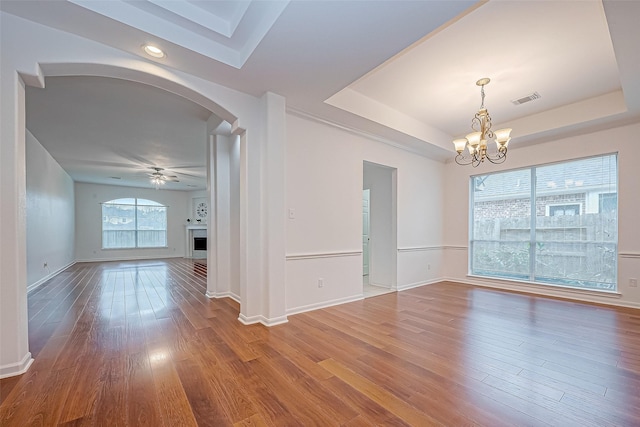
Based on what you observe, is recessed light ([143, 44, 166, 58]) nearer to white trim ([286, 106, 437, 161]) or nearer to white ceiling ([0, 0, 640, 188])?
white ceiling ([0, 0, 640, 188])

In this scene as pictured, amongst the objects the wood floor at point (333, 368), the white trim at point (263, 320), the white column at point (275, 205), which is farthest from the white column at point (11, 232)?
the white column at point (275, 205)

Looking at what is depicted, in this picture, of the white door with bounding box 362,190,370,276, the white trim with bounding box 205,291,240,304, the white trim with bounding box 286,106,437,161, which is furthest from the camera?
the white door with bounding box 362,190,370,276

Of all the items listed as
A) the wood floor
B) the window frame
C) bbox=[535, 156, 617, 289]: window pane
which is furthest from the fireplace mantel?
bbox=[535, 156, 617, 289]: window pane

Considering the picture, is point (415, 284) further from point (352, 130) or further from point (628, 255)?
point (352, 130)

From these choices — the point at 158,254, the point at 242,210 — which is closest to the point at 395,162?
the point at 242,210

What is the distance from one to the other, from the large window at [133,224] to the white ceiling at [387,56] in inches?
250

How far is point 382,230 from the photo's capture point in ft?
17.5

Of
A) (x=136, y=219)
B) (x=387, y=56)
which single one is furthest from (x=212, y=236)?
(x=136, y=219)

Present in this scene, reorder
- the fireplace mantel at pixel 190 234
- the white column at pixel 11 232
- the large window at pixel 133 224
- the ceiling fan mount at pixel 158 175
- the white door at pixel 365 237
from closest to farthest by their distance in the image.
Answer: the white column at pixel 11 232 → the white door at pixel 365 237 → the ceiling fan mount at pixel 158 175 → the large window at pixel 133 224 → the fireplace mantel at pixel 190 234

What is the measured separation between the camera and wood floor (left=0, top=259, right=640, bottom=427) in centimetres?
159

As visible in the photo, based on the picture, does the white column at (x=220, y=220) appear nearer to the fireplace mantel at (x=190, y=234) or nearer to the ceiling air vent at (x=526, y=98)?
the ceiling air vent at (x=526, y=98)

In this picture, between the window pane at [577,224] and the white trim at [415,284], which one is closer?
the window pane at [577,224]

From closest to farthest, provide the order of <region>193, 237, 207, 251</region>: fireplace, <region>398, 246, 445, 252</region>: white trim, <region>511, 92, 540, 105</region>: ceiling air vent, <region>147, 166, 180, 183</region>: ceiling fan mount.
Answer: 1. <region>511, 92, 540, 105</region>: ceiling air vent
2. <region>398, 246, 445, 252</region>: white trim
3. <region>147, 166, 180, 183</region>: ceiling fan mount
4. <region>193, 237, 207, 251</region>: fireplace

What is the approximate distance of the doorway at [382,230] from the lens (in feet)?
16.4
